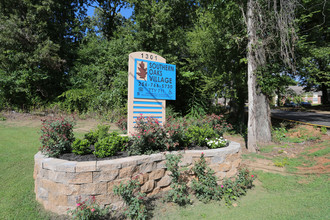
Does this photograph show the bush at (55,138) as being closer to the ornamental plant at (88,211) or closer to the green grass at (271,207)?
the ornamental plant at (88,211)

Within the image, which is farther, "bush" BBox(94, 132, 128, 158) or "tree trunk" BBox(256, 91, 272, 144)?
"tree trunk" BBox(256, 91, 272, 144)

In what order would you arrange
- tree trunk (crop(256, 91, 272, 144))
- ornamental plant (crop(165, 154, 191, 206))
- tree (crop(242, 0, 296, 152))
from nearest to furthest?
ornamental plant (crop(165, 154, 191, 206)), tree (crop(242, 0, 296, 152)), tree trunk (crop(256, 91, 272, 144))

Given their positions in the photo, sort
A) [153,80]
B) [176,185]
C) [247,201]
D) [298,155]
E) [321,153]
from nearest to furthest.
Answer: [176,185] → [247,201] → [153,80] → [321,153] → [298,155]

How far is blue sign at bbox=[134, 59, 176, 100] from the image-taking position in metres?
4.25

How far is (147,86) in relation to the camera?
4.40 metres

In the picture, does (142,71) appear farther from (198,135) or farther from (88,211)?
(88,211)

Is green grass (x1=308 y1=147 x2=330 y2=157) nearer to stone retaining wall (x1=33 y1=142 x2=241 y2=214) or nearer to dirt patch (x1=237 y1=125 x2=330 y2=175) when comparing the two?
dirt patch (x1=237 y1=125 x2=330 y2=175)

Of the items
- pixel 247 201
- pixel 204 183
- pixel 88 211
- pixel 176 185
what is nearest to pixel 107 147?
pixel 88 211

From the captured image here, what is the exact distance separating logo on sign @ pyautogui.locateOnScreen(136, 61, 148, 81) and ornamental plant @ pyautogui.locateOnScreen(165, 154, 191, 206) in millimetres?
1999

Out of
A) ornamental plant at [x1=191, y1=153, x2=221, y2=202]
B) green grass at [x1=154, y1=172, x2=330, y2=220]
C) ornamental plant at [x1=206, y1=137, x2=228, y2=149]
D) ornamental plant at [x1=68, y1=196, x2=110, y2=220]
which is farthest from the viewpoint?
ornamental plant at [x1=206, y1=137, x2=228, y2=149]

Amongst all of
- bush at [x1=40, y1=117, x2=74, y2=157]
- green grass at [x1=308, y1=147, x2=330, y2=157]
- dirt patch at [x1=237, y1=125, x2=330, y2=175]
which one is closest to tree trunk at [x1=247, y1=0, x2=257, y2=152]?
dirt patch at [x1=237, y1=125, x2=330, y2=175]

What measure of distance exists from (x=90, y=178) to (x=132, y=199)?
640 mm

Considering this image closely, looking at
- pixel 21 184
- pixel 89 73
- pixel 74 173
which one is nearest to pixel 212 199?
pixel 74 173

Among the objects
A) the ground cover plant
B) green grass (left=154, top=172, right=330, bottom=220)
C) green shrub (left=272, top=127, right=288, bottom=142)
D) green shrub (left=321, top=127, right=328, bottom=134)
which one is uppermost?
the ground cover plant
